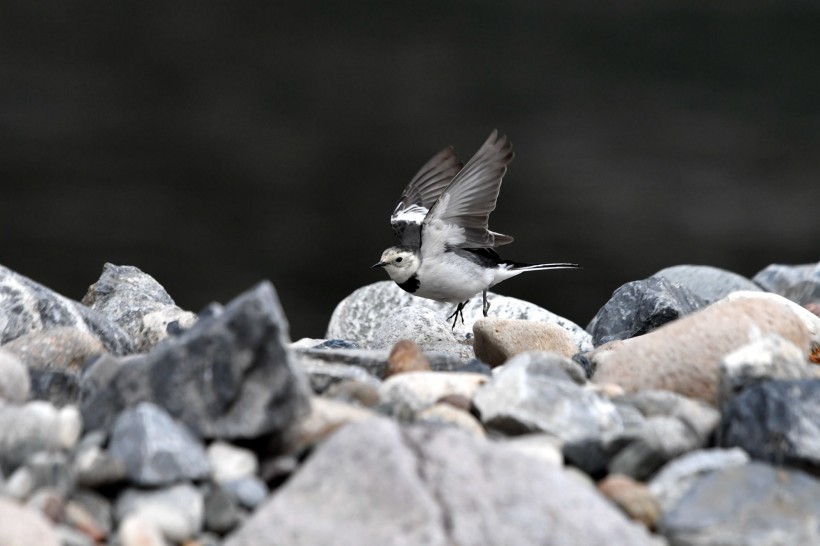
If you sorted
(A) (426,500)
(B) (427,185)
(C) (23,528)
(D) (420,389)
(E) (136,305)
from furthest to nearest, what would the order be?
(B) (427,185) → (E) (136,305) → (D) (420,389) → (A) (426,500) → (C) (23,528)

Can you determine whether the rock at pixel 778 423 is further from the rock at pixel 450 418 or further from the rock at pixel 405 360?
the rock at pixel 405 360

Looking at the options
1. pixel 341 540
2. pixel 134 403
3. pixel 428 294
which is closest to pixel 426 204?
pixel 428 294

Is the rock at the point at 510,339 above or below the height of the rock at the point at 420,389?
below

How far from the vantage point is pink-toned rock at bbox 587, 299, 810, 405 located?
4051 millimetres

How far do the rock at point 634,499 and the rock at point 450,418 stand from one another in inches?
18.5

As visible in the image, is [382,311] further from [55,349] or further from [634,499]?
[634,499]

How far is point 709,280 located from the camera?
777cm

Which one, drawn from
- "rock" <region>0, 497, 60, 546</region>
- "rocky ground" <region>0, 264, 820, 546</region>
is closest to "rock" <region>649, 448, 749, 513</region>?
"rocky ground" <region>0, 264, 820, 546</region>

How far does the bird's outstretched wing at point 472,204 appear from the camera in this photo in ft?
19.9

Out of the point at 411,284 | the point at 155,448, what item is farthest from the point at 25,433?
the point at 411,284

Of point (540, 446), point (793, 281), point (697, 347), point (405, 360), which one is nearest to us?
point (540, 446)

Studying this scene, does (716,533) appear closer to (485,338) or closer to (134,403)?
(134,403)

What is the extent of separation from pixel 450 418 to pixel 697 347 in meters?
1.07

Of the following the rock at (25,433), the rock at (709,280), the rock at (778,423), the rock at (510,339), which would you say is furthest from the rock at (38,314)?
the rock at (709,280)
